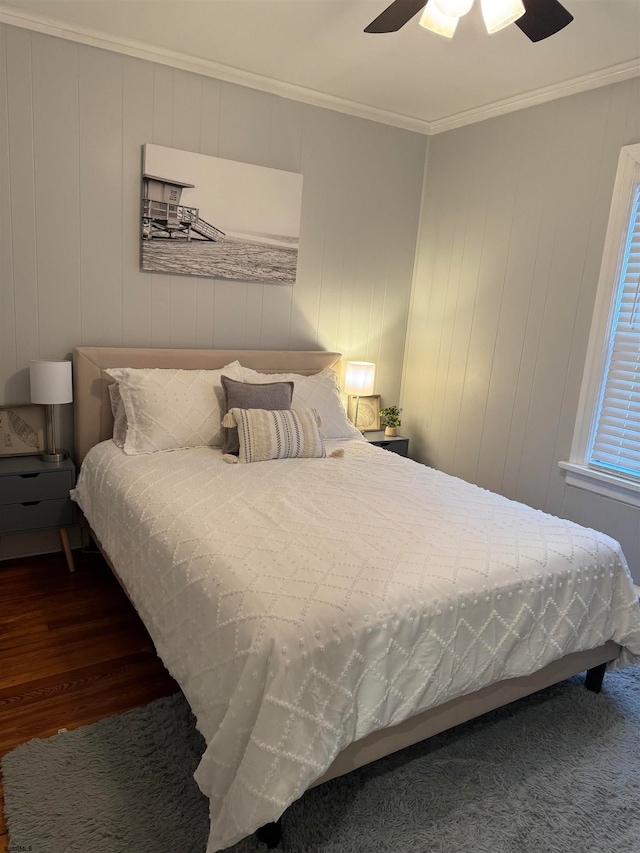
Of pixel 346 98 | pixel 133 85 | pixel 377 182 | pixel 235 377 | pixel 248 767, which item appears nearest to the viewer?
pixel 248 767

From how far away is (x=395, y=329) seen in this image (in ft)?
14.1

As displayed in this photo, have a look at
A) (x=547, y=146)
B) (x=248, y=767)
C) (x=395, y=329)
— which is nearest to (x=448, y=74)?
(x=547, y=146)

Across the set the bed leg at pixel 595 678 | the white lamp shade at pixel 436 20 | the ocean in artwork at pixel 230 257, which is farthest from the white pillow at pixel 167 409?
the bed leg at pixel 595 678

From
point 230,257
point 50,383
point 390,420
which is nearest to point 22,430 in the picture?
point 50,383

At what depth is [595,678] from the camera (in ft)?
7.84

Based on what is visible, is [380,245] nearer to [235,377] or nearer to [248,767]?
[235,377]

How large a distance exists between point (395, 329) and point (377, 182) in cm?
97

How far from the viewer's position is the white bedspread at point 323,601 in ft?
4.95

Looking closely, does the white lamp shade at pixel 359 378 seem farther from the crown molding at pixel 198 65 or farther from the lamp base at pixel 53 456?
the lamp base at pixel 53 456

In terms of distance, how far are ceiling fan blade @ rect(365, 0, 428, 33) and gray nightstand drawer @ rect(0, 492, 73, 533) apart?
243 cm

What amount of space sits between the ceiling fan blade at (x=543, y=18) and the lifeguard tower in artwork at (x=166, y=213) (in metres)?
1.85


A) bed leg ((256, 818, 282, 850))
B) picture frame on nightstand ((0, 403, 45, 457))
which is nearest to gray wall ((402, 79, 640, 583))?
bed leg ((256, 818, 282, 850))

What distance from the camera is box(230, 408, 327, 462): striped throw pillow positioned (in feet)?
9.54

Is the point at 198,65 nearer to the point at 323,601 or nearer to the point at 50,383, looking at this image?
the point at 50,383
